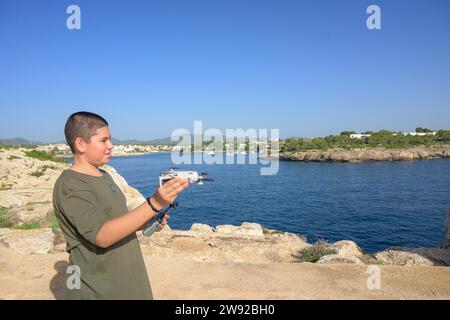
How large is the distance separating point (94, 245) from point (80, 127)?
0.98 metres

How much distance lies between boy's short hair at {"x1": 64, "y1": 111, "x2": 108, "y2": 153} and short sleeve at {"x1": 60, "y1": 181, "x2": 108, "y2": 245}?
0.42 metres

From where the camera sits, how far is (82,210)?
2.22 metres

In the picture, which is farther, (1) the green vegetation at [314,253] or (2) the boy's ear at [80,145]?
(1) the green vegetation at [314,253]

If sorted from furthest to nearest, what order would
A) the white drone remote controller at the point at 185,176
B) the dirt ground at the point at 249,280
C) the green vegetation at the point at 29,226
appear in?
the green vegetation at the point at 29,226, the dirt ground at the point at 249,280, the white drone remote controller at the point at 185,176

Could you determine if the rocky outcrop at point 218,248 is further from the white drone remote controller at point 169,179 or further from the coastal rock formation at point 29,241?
the white drone remote controller at point 169,179

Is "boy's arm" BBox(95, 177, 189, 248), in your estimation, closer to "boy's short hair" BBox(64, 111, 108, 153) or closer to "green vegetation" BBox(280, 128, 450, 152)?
"boy's short hair" BBox(64, 111, 108, 153)

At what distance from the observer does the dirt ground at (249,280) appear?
20.8ft

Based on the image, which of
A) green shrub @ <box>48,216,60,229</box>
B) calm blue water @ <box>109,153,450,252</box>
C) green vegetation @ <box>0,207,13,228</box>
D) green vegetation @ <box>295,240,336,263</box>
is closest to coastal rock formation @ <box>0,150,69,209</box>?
green vegetation @ <box>0,207,13,228</box>

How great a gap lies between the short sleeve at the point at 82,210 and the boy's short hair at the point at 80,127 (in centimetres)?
42

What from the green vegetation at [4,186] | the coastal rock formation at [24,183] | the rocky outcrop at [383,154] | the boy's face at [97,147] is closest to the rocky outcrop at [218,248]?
the coastal rock formation at [24,183]

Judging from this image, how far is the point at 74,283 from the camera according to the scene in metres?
2.52
